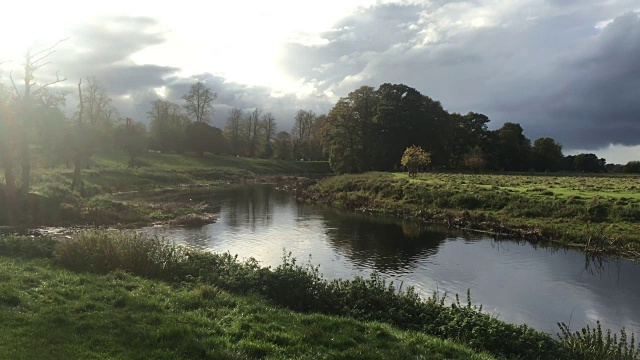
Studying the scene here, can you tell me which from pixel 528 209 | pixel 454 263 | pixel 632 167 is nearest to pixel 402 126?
pixel 528 209

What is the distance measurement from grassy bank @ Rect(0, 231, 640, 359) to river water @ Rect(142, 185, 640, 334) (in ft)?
12.2

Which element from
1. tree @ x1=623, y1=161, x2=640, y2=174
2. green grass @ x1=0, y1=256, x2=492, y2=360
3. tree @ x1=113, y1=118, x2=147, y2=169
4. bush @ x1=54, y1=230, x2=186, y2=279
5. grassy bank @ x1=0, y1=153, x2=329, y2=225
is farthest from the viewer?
tree @ x1=623, y1=161, x2=640, y2=174

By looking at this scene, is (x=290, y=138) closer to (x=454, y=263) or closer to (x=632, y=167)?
(x=632, y=167)

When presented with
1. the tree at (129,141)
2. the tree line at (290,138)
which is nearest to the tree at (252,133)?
the tree line at (290,138)

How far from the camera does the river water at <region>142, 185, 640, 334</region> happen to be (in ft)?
54.3

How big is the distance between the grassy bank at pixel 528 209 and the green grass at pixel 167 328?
22.4 metres

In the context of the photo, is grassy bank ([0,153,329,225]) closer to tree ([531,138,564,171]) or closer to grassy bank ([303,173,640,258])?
grassy bank ([303,173,640,258])

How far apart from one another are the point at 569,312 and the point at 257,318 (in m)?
12.1

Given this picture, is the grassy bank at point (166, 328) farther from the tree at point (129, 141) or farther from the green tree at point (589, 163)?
the green tree at point (589, 163)

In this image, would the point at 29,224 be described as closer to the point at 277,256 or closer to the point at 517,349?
the point at 277,256

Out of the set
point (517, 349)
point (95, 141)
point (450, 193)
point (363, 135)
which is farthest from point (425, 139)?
point (517, 349)

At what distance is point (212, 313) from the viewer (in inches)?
409

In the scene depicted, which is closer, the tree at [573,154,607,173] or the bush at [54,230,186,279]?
the bush at [54,230,186,279]

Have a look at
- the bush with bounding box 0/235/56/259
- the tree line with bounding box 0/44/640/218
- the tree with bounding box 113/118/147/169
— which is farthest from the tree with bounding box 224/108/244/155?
the bush with bounding box 0/235/56/259
